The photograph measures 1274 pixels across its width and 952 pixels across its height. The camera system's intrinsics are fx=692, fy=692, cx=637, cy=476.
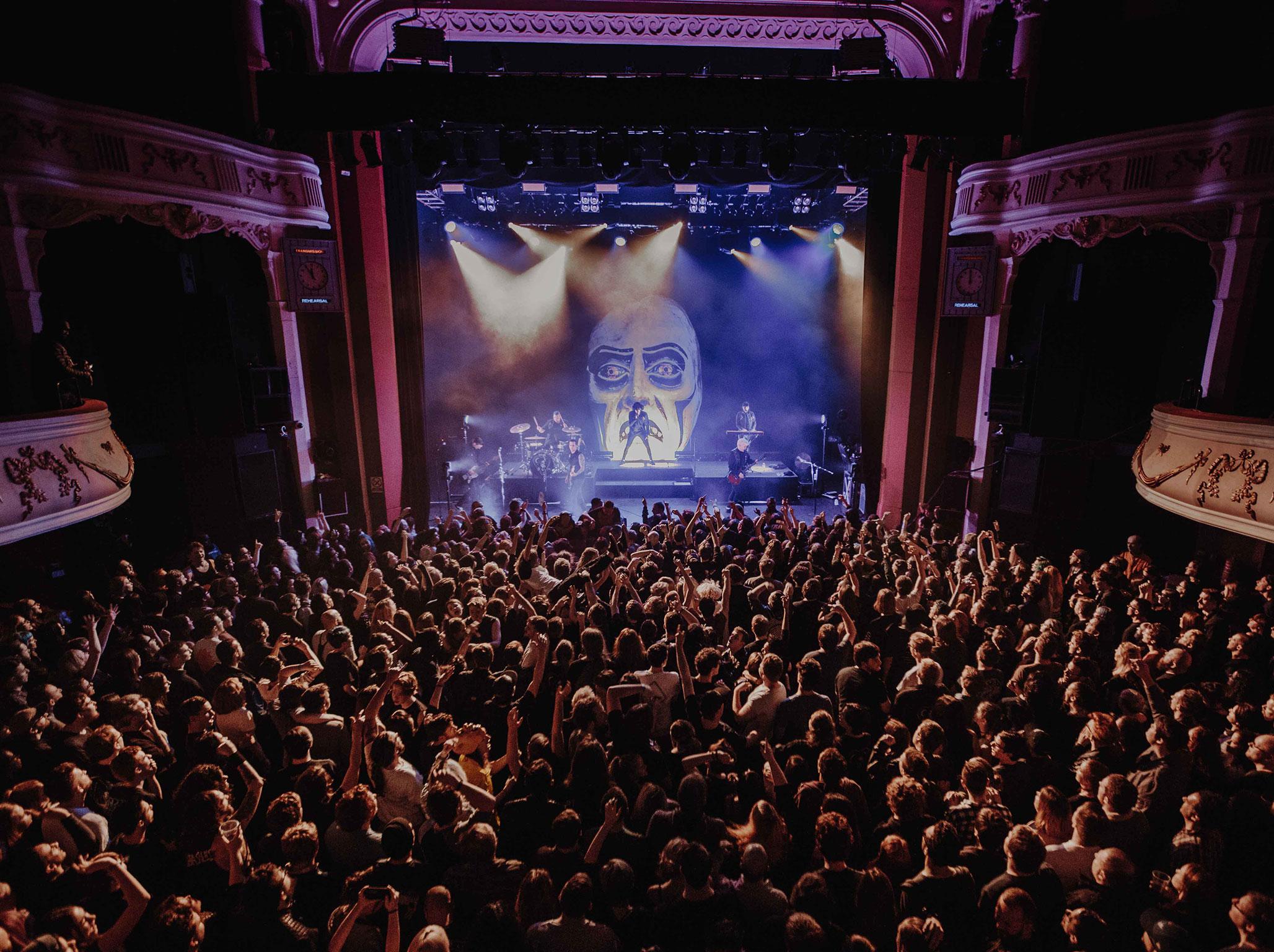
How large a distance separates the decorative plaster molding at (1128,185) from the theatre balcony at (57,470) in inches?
380

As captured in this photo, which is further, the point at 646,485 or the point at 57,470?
the point at 646,485

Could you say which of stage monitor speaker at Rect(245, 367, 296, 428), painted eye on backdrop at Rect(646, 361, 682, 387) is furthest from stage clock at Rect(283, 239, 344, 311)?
painted eye on backdrop at Rect(646, 361, 682, 387)

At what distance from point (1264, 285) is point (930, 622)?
5830 mm

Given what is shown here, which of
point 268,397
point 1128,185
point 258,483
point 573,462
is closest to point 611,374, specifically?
point 573,462

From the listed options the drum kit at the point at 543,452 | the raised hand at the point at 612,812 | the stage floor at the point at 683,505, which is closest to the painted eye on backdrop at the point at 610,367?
the drum kit at the point at 543,452

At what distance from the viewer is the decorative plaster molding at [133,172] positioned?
630cm

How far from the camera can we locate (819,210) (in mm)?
13766

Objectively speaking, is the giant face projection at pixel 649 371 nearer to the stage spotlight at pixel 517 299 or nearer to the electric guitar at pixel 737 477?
the stage spotlight at pixel 517 299

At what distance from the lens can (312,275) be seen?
938cm

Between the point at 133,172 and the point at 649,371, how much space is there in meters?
10.7

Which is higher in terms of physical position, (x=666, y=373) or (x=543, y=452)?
(x=666, y=373)

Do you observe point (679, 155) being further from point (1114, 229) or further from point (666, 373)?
point (666, 373)

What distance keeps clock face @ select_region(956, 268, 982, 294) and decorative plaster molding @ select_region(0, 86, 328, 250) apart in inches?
342

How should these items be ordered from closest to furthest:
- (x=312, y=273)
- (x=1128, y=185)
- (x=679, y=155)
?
(x=1128, y=185)
(x=679, y=155)
(x=312, y=273)
